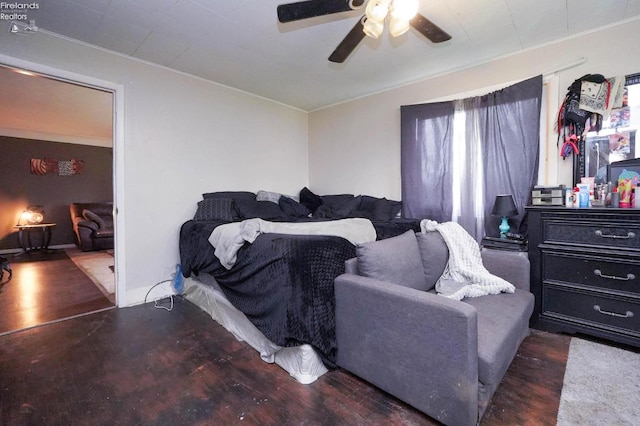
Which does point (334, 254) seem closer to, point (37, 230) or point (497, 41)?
point (497, 41)

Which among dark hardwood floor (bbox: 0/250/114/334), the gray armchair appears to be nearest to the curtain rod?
dark hardwood floor (bbox: 0/250/114/334)

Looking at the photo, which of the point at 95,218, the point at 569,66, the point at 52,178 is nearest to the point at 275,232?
the point at 569,66

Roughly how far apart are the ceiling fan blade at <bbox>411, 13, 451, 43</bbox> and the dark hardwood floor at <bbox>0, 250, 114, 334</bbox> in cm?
356

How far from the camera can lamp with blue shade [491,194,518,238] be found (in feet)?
8.54

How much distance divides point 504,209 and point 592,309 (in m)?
0.96

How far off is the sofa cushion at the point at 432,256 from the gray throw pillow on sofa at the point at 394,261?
6 centimetres

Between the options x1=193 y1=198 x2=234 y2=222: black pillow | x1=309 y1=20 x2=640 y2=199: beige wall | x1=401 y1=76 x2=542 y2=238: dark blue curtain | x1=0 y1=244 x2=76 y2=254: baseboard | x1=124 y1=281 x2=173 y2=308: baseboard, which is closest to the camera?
x1=309 y1=20 x2=640 y2=199: beige wall

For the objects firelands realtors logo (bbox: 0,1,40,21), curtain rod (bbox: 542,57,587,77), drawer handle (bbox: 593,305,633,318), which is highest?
firelands realtors logo (bbox: 0,1,40,21)

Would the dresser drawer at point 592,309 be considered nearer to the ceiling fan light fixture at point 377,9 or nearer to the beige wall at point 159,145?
the ceiling fan light fixture at point 377,9

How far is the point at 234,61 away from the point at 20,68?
1719 mm

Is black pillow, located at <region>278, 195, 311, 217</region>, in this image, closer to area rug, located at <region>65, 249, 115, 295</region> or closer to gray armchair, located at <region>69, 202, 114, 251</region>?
area rug, located at <region>65, 249, 115, 295</region>

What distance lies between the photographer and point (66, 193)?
599 centimetres

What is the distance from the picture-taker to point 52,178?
5.82 meters

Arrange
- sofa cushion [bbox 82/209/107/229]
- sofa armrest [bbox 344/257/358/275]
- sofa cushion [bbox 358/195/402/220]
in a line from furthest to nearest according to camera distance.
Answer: sofa cushion [bbox 82/209/107/229] < sofa cushion [bbox 358/195/402/220] < sofa armrest [bbox 344/257/358/275]
